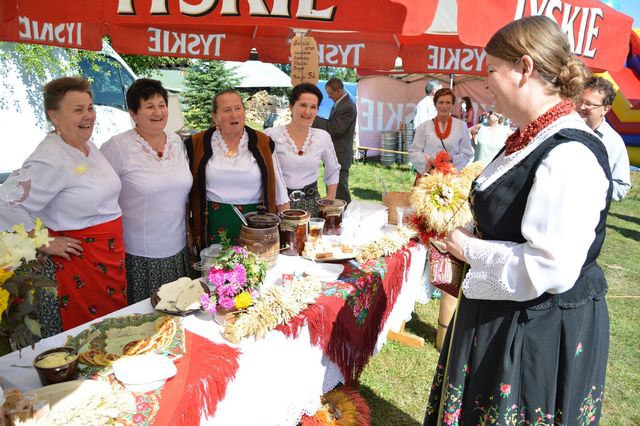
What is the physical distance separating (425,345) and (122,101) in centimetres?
652

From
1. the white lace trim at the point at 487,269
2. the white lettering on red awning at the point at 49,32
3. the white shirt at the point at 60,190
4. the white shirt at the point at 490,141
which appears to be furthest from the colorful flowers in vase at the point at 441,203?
the white shirt at the point at 490,141

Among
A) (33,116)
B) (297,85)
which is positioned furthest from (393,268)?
(33,116)

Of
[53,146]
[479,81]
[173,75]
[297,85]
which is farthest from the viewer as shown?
[173,75]

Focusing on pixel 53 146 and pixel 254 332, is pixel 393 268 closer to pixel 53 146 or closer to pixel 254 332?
pixel 254 332

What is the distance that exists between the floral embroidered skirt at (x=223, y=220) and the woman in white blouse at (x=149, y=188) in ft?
Result: 0.63

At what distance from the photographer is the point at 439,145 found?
4906 mm

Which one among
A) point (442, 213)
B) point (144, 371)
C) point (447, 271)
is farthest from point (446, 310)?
point (144, 371)

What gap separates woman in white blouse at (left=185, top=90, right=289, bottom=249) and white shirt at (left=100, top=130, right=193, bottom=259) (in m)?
0.13

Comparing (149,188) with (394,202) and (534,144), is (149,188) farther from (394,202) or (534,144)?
(534,144)

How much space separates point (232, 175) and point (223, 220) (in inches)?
12.3

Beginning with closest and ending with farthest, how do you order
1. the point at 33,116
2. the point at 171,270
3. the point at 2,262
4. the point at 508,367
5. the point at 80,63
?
1. the point at 2,262
2. the point at 508,367
3. the point at 171,270
4. the point at 33,116
5. the point at 80,63

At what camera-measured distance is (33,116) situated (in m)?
6.09

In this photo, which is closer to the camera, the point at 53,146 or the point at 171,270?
the point at 53,146

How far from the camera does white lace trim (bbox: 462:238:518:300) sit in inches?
56.8
